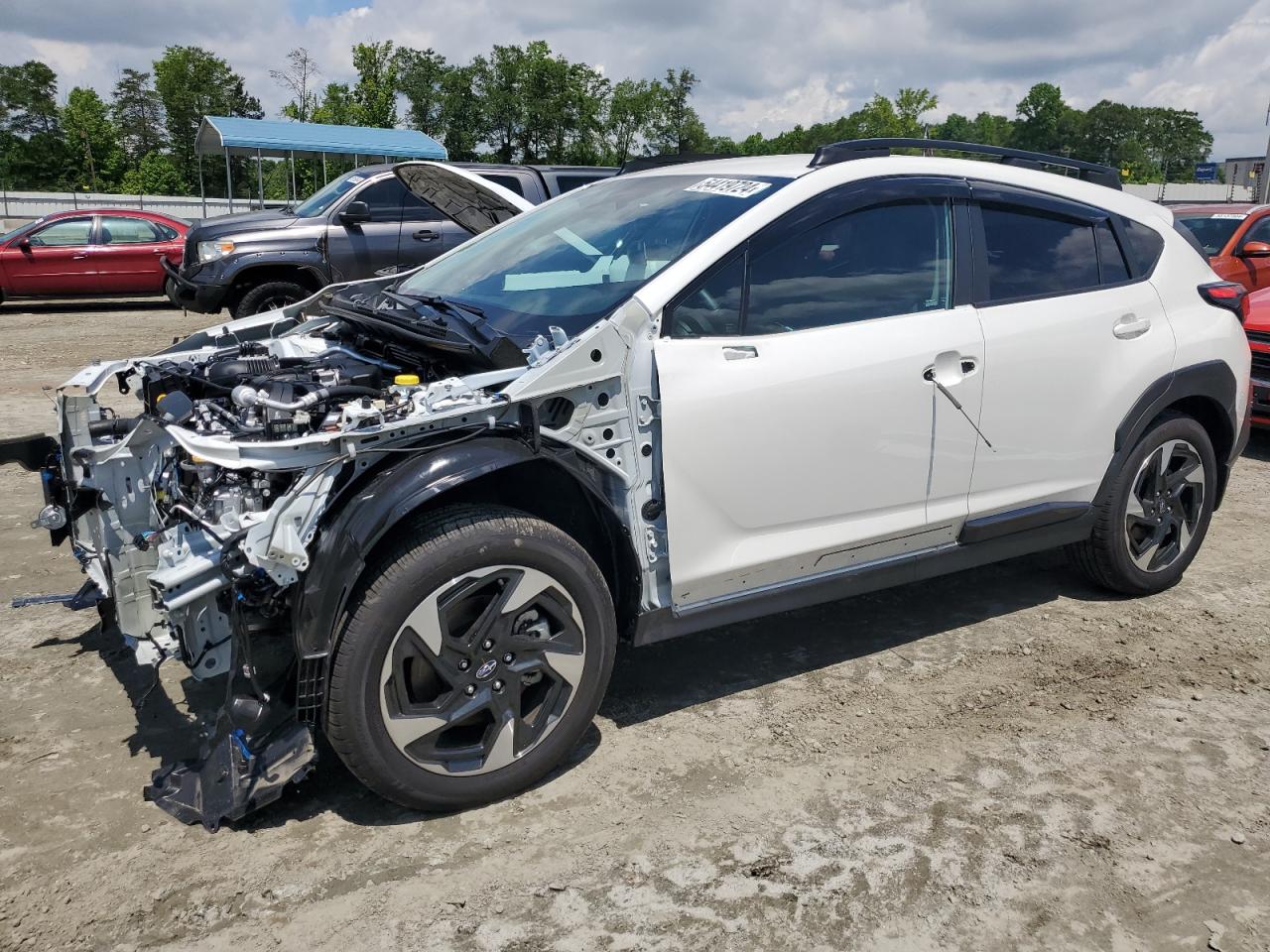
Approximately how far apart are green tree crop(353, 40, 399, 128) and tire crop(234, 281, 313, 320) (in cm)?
4577

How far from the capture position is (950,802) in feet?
10.4

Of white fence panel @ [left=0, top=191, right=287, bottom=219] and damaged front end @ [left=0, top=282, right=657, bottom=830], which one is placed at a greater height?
white fence panel @ [left=0, top=191, right=287, bottom=219]

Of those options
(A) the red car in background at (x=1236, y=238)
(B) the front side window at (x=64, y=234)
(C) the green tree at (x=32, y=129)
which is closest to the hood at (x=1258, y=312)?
(A) the red car in background at (x=1236, y=238)

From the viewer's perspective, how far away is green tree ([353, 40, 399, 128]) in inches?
2099

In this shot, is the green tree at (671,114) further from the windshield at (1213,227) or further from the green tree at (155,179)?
the windshield at (1213,227)

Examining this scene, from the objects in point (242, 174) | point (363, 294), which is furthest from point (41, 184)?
point (363, 294)

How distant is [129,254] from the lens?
15.3m

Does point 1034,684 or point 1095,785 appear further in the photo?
point 1034,684

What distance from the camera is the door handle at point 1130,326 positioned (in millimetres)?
4211

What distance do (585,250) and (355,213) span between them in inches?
288

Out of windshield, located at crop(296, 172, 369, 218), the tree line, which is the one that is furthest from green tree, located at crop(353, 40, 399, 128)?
windshield, located at crop(296, 172, 369, 218)

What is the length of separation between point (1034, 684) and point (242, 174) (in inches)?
2585

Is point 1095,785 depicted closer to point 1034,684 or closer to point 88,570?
point 1034,684

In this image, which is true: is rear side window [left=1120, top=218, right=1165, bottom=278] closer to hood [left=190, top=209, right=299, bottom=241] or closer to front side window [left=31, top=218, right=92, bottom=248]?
hood [left=190, top=209, right=299, bottom=241]
